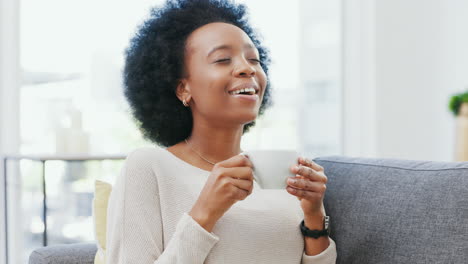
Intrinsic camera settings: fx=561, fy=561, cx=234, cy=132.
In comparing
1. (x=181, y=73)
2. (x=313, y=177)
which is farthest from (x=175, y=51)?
(x=313, y=177)

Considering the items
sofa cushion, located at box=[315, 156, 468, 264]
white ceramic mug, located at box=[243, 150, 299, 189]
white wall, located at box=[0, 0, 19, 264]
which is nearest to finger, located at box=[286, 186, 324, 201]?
white ceramic mug, located at box=[243, 150, 299, 189]

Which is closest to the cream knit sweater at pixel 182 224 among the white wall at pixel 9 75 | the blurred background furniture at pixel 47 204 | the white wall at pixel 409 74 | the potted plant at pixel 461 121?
the blurred background furniture at pixel 47 204

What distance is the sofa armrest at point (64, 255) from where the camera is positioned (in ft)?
4.88

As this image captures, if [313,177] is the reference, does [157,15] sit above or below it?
above

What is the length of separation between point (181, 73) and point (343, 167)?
50 centimetres

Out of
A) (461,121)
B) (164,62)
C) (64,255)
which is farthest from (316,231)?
(461,121)

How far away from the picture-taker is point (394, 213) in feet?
4.17

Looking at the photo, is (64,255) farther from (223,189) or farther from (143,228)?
(223,189)

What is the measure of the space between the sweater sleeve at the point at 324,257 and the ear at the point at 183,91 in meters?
0.48

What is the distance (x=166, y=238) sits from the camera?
1203 millimetres

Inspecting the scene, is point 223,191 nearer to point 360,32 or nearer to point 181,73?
point 181,73

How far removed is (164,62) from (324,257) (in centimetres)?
62

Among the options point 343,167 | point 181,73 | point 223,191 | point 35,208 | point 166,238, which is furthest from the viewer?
point 35,208

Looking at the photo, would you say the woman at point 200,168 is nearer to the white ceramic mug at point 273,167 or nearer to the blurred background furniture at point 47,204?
the white ceramic mug at point 273,167
